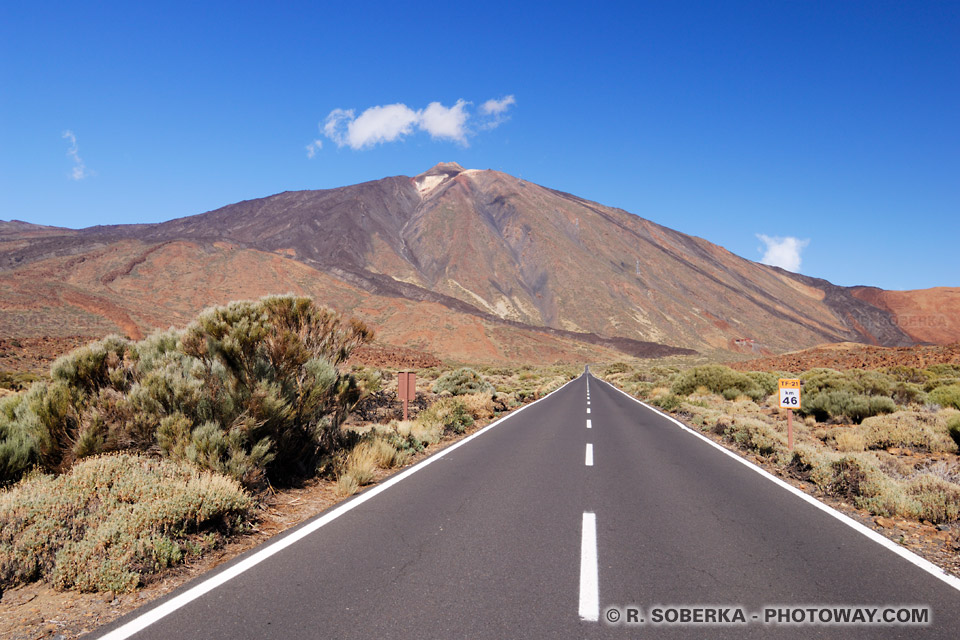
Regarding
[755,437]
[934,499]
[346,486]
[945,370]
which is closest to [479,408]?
[755,437]

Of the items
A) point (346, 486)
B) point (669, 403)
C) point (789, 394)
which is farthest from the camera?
point (669, 403)

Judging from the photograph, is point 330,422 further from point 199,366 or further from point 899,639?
point 899,639

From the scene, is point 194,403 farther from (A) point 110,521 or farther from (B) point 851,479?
(B) point 851,479

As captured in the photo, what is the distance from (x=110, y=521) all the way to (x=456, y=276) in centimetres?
11954

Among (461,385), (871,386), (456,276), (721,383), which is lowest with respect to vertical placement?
(461,385)

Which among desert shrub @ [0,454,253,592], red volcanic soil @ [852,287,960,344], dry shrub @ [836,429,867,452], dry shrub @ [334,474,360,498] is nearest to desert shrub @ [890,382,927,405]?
→ dry shrub @ [836,429,867,452]

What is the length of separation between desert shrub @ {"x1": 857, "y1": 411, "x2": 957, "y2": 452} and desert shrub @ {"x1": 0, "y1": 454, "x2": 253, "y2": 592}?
1227cm

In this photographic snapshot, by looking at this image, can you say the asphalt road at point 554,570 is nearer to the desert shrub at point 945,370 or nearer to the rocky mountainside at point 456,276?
the desert shrub at point 945,370

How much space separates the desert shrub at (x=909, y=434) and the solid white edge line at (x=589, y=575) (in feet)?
29.1

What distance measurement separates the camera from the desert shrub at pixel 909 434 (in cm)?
1043

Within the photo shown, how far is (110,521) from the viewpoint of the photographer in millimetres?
4539

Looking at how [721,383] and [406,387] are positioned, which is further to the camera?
[721,383]

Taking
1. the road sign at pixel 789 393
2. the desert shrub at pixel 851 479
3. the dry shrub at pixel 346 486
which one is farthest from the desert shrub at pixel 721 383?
the dry shrub at pixel 346 486

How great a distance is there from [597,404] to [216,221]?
530 feet
